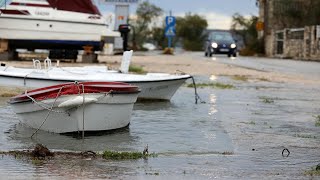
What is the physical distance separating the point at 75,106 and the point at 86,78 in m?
3.71

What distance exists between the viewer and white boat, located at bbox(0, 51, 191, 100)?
13203mm

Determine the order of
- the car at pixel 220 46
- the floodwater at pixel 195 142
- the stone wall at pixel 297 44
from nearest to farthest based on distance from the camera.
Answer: the floodwater at pixel 195 142, the car at pixel 220 46, the stone wall at pixel 297 44

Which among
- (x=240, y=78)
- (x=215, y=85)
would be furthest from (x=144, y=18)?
(x=215, y=85)

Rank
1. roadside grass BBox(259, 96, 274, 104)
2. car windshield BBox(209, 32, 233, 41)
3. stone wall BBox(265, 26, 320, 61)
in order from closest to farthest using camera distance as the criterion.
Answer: roadside grass BBox(259, 96, 274, 104) → stone wall BBox(265, 26, 320, 61) → car windshield BBox(209, 32, 233, 41)

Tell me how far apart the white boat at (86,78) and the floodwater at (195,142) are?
293 mm

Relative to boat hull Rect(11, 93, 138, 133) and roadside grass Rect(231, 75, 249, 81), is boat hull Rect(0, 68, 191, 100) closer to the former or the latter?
boat hull Rect(11, 93, 138, 133)

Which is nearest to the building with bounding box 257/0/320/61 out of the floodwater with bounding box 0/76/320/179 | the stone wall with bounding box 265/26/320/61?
the stone wall with bounding box 265/26/320/61

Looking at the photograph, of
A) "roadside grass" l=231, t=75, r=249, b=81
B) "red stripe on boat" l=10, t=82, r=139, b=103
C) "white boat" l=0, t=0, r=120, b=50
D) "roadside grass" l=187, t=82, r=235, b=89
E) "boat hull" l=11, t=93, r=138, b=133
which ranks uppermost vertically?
"white boat" l=0, t=0, r=120, b=50

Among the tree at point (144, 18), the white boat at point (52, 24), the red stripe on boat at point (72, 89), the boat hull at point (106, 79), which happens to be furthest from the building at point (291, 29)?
the red stripe on boat at point (72, 89)

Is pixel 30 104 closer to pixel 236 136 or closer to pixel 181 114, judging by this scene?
pixel 236 136

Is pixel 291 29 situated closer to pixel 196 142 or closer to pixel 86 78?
pixel 86 78

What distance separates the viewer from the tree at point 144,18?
98.3 m

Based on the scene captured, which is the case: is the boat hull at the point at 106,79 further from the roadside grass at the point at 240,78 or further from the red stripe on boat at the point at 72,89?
the roadside grass at the point at 240,78

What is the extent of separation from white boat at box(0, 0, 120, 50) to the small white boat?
1993cm
